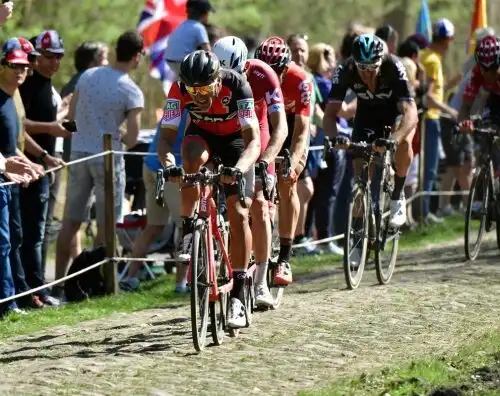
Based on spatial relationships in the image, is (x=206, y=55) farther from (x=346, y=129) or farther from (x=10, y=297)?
(x=346, y=129)

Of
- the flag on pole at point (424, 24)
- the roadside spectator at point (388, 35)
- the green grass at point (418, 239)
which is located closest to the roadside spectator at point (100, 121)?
the green grass at point (418, 239)

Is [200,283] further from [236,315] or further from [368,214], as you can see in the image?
[368,214]

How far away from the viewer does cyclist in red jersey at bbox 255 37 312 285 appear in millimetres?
13125

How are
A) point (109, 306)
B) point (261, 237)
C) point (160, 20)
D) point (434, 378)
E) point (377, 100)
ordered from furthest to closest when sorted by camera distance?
point (160, 20)
point (377, 100)
point (109, 306)
point (261, 237)
point (434, 378)

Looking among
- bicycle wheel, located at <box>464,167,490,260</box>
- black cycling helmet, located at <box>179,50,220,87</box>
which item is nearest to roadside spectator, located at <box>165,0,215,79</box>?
bicycle wheel, located at <box>464,167,490,260</box>

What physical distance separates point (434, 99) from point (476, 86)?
328cm

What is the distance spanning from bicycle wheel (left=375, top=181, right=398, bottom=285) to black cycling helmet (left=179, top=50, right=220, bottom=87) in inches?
158

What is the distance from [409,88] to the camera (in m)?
14.4

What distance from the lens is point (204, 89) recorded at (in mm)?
10797

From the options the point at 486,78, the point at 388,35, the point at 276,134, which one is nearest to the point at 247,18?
the point at 388,35

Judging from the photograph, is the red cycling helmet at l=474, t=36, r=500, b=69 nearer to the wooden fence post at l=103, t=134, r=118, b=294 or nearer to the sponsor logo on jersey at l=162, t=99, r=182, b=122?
the wooden fence post at l=103, t=134, r=118, b=294

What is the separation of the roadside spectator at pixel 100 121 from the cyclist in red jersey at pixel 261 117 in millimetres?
2515

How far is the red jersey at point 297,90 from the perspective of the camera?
13.4m

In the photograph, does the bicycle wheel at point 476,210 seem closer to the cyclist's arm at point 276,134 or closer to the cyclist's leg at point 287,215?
the cyclist's leg at point 287,215
